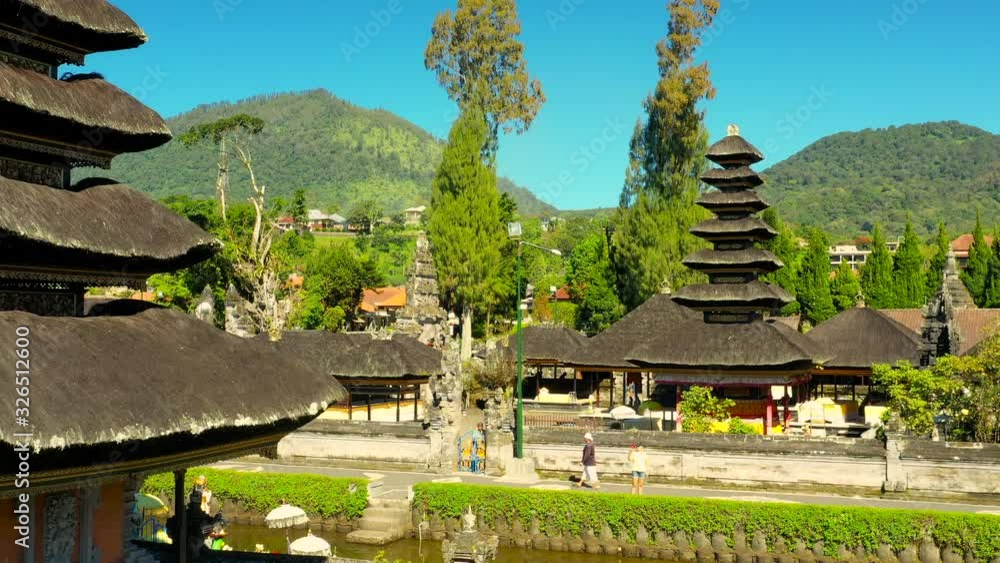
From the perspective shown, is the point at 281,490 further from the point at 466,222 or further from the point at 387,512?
the point at 466,222

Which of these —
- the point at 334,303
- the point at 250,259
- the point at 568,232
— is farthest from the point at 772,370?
the point at 568,232

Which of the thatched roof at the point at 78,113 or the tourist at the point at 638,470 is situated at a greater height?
the thatched roof at the point at 78,113

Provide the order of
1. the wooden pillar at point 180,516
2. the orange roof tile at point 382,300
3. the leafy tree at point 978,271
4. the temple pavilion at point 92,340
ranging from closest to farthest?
the temple pavilion at point 92,340, the wooden pillar at point 180,516, the leafy tree at point 978,271, the orange roof tile at point 382,300

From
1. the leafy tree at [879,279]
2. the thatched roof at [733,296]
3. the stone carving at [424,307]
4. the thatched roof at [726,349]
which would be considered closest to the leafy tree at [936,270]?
the leafy tree at [879,279]

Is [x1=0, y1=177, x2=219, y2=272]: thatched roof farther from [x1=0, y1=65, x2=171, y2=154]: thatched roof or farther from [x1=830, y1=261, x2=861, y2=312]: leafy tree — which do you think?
[x1=830, y1=261, x2=861, y2=312]: leafy tree

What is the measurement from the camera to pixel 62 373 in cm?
1280

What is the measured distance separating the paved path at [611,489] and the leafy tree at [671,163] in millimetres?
34143

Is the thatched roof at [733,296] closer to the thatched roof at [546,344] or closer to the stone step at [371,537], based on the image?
the thatched roof at [546,344]

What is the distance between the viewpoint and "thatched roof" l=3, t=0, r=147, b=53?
14.5m

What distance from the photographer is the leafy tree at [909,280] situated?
7162cm

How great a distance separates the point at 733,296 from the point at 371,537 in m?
17.4

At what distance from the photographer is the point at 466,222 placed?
64188 millimetres

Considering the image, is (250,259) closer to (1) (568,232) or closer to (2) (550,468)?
(2) (550,468)

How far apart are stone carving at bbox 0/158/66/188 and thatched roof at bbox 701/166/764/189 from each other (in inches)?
1090
